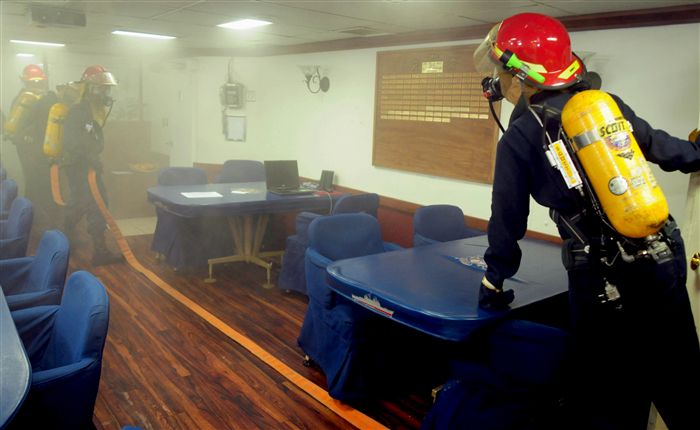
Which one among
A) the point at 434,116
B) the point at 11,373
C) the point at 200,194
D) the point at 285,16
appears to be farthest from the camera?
the point at 200,194

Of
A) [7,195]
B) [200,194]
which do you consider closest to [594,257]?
[200,194]

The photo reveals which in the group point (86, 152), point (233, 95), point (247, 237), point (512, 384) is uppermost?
point (233, 95)

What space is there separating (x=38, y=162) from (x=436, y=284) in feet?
20.4

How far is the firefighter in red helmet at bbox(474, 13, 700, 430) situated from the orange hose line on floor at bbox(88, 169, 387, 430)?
116 cm

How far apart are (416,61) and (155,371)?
11.0ft

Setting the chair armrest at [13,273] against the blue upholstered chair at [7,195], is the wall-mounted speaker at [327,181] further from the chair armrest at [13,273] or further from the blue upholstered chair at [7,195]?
the chair armrest at [13,273]

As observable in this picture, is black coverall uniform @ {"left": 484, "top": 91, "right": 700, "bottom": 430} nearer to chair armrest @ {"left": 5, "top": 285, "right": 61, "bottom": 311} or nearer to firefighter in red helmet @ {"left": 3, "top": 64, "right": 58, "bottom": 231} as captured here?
chair armrest @ {"left": 5, "top": 285, "right": 61, "bottom": 311}

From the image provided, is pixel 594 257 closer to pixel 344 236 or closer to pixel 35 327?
pixel 344 236

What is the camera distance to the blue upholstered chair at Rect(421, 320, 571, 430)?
6.49ft

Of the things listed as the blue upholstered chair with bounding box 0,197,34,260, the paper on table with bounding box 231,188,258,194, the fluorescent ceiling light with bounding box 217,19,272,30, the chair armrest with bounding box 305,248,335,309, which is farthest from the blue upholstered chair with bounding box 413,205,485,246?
the blue upholstered chair with bounding box 0,197,34,260

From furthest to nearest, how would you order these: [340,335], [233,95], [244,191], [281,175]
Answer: [233,95]
[281,175]
[244,191]
[340,335]

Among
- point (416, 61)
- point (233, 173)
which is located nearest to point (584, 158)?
point (416, 61)

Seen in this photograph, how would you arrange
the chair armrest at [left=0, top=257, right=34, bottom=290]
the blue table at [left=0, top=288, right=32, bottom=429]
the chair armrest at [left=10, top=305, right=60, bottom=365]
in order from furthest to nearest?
the chair armrest at [left=0, top=257, right=34, bottom=290]
the chair armrest at [left=10, top=305, right=60, bottom=365]
the blue table at [left=0, top=288, right=32, bottom=429]

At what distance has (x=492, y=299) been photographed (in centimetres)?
214
